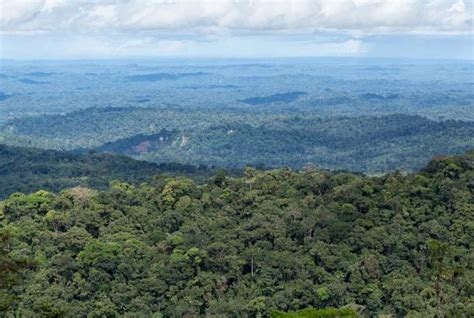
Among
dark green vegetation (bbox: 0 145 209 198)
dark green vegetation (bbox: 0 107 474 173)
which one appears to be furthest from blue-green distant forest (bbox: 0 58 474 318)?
dark green vegetation (bbox: 0 107 474 173)

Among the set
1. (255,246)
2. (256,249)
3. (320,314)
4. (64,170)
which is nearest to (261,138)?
(64,170)

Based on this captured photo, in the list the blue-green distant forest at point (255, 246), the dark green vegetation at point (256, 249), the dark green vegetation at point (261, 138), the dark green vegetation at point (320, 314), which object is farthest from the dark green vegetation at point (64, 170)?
the dark green vegetation at point (320, 314)

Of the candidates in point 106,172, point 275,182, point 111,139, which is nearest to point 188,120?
point 111,139

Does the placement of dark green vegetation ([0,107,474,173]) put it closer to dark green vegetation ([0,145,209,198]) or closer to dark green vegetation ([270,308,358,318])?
dark green vegetation ([0,145,209,198])

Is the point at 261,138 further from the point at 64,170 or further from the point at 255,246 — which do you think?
the point at 255,246

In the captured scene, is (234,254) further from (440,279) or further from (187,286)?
(440,279)
